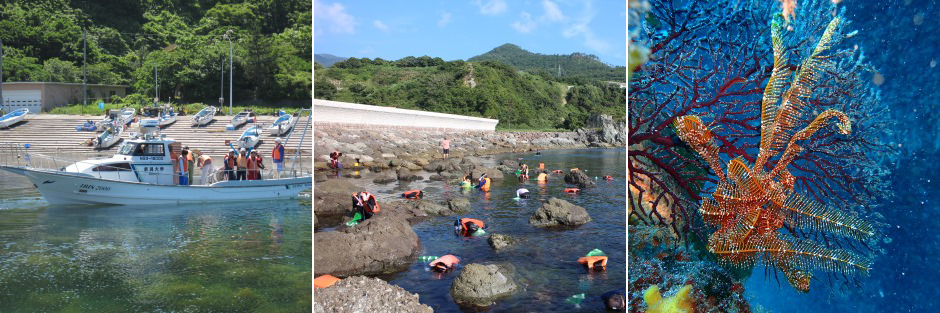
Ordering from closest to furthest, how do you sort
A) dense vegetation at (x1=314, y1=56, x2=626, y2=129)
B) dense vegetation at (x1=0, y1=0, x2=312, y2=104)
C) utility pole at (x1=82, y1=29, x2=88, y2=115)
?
dense vegetation at (x1=314, y1=56, x2=626, y2=129) → dense vegetation at (x1=0, y1=0, x2=312, y2=104) → utility pole at (x1=82, y1=29, x2=88, y2=115)

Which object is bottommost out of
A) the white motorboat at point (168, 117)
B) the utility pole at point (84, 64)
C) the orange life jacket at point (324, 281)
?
the orange life jacket at point (324, 281)

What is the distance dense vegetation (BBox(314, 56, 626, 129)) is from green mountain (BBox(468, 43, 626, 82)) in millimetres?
54

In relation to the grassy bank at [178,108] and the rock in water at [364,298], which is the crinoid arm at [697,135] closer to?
the rock in water at [364,298]

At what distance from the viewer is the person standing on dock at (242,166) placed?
981cm

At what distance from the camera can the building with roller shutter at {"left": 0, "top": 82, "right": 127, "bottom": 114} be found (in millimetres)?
10711

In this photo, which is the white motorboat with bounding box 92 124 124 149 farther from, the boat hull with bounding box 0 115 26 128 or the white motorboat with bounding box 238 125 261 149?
the boat hull with bounding box 0 115 26 128

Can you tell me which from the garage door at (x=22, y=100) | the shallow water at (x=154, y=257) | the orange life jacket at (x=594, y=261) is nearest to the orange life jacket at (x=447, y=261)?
the orange life jacket at (x=594, y=261)

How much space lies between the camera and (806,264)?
3.22 meters

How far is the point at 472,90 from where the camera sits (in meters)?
4.27

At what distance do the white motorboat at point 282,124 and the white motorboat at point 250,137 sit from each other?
0.35m

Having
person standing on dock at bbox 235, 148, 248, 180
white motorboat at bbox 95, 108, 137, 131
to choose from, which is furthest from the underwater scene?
white motorboat at bbox 95, 108, 137, 131

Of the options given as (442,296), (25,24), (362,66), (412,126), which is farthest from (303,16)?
(25,24)

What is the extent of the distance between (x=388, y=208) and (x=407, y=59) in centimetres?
117

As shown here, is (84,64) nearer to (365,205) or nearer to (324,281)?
(365,205)
